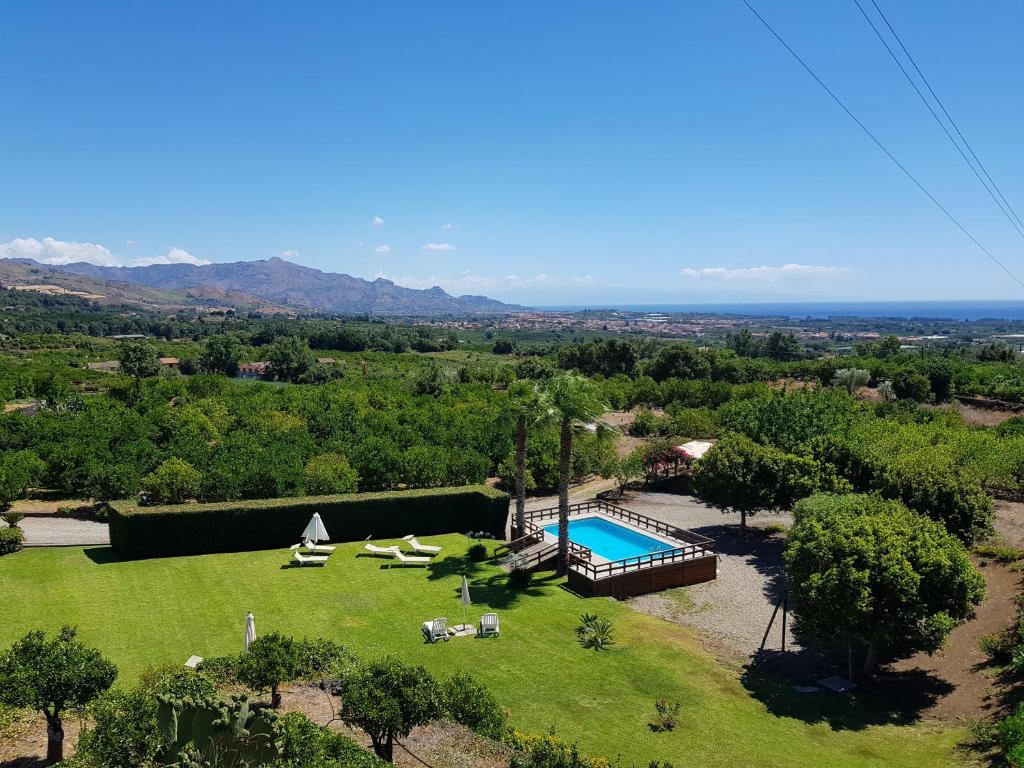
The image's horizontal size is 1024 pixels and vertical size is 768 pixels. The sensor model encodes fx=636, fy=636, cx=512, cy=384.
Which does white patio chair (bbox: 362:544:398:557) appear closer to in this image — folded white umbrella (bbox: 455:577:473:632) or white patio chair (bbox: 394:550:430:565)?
white patio chair (bbox: 394:550:430:565)

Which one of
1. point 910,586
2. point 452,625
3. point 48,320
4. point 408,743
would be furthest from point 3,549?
point 48,320

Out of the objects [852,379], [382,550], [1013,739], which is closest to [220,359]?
[382,550]

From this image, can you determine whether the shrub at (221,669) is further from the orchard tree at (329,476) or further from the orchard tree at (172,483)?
the orchard tree at (172,483)

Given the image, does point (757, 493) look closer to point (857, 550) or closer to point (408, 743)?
point (857, 550)

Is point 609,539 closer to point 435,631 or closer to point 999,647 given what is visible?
point 435,631

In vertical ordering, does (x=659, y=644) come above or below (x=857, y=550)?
below

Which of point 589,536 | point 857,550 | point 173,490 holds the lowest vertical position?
point 589,536

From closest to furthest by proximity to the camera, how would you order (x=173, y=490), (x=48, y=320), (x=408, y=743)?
(x=408, y=743), (x=173, y=490), (x=48, y=320)
